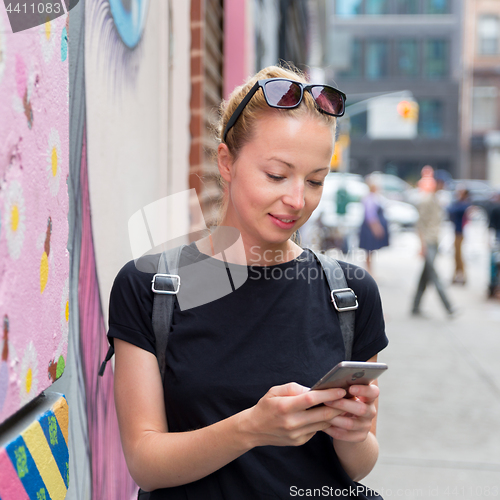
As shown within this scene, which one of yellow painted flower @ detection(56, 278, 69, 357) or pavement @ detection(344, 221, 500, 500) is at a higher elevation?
yellow painted flower @ detection(56, 278, 69, 357)

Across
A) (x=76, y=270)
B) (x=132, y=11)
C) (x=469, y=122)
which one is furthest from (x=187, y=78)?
(x=469, y=122)

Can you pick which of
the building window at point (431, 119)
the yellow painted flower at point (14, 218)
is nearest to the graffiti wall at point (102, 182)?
the yellow painted flower at point (14, 218)

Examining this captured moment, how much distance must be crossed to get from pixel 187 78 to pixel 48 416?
2.94 m

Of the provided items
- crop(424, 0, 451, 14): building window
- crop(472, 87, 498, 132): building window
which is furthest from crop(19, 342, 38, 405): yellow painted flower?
crop(424, 0, 451, 14): building window

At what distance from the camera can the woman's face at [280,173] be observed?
1.63 metres

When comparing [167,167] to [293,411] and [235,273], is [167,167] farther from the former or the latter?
[293,411]

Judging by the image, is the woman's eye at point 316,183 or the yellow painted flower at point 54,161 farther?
the woman's eye at point 316,183

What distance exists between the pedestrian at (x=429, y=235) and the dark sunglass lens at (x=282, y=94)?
7950mm

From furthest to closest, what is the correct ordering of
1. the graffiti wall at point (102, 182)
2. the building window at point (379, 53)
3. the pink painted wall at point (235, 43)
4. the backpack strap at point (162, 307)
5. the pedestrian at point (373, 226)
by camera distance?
the building window at point (379, 53)
the pedestrian at point (373, 226)
the pink painted wall at point (235, 43)
the graffiti wall at point (102, 182)
the backpack strap at point (162, 307)

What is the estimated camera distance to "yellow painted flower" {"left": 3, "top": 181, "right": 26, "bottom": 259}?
3.94 ft

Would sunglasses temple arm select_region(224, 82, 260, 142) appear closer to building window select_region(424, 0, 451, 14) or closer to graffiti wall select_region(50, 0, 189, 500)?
graffiti wall select_region(50, 0, 189, 500)

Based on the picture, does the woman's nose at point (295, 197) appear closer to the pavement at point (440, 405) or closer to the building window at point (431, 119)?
the pavement at point (440, 405)

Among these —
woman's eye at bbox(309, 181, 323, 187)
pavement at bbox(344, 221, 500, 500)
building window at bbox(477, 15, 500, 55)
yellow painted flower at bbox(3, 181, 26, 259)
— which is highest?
building window at bbox(477, 15, 500, 55)

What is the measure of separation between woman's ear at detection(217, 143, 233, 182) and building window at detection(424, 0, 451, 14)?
1834 inches
